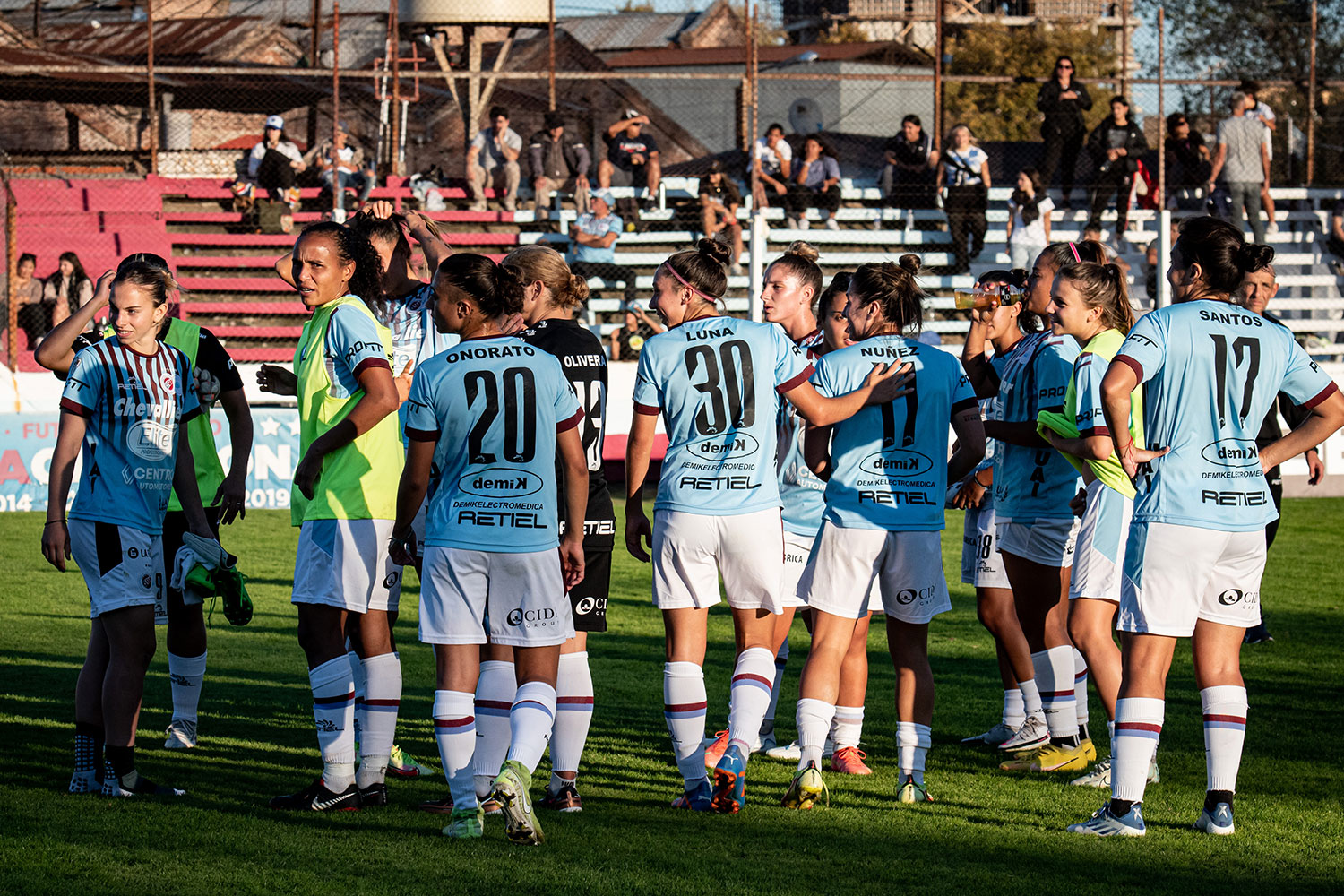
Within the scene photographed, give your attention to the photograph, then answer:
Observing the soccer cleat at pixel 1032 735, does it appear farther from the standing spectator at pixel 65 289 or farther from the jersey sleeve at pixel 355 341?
the standing spectator at pixel 65 289

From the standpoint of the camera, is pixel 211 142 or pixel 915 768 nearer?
pixel 915 768

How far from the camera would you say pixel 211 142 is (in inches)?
1196

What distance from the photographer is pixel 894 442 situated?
5555 millimetres

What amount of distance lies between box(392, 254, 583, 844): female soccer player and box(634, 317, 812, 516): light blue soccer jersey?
60cm

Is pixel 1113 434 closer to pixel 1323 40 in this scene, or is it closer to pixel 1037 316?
pixel 1037 316

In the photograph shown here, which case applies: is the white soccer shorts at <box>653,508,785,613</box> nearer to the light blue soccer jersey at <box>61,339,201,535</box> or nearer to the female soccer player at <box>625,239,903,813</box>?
the female soccer player at <box>625,239,903,813</box>

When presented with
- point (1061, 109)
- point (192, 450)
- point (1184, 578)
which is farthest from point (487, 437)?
point (1061, 109)

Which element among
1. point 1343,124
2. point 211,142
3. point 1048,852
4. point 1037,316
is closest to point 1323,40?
point 1343,124

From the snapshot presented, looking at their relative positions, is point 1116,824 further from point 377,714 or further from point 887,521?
point 377,714

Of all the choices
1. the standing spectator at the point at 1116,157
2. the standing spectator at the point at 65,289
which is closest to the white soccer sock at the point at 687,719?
the standing spectator at the point at 65,289

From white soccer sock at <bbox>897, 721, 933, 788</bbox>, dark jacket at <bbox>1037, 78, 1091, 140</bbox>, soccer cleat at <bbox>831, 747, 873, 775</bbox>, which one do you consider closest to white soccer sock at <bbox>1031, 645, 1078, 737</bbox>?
soccer cleat at <bbox>831, 747, 873, 775</bbox>

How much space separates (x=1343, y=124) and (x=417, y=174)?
773 inches

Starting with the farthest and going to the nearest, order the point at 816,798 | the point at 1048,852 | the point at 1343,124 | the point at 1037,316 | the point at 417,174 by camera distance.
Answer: the point at 1343,124
the point at 417,174
the point at 1037,316
the point at 816,798
the point at 1048,852

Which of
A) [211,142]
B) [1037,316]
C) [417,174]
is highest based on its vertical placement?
[211,142]
